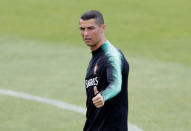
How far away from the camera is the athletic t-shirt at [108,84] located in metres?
5.54

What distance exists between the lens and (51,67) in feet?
47.2

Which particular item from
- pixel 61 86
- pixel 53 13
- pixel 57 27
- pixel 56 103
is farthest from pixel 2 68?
pixel 53 13

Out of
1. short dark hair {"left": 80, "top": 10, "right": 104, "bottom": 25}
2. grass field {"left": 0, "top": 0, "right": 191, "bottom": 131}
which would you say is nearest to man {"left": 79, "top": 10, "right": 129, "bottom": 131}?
short dark hair {"left": 80, "top": 10, "right": 104, "bottom": 25}

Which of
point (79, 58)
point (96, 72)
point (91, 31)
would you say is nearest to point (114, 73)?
point (96, 72)

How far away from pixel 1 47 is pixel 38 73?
3.82 m

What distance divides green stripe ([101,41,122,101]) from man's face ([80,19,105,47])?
0.39 feet

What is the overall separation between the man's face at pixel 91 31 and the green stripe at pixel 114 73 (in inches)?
4.7

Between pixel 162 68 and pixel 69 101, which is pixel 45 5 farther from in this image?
pixel 69 101

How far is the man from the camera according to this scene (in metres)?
5.55

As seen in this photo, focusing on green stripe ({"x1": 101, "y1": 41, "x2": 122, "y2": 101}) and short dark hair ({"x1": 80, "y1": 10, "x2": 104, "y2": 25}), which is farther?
short dark hair ({"x1": 80, "y1": 10, "x2": 104, "y2": 25})

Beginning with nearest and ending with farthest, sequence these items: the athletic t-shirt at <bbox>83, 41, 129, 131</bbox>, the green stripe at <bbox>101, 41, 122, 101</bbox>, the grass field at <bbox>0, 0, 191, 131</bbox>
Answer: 1. the green stripe at <bbox>101, 41, 122, 101</bbox>
2. the athletic t-shirt at <bbox>83, 41, 129, 131</bbox>
3. the grass field at <bbox>0, 0, 191, 131</bbox>

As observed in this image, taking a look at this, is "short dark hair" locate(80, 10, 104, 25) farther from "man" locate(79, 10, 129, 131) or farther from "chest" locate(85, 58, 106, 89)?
"chest" locate(85, 58, 106, 89)

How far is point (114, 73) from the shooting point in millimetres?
5496

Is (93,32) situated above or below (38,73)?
above
